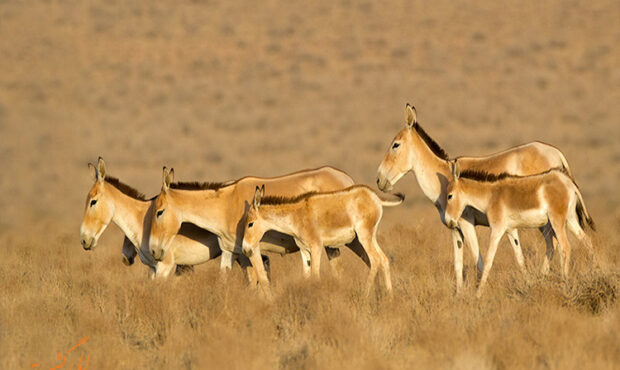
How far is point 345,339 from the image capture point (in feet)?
29.0

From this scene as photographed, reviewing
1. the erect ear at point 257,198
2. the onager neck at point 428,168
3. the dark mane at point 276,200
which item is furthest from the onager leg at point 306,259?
the onager neck at point 428,168

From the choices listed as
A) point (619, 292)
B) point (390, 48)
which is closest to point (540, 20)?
point (390, 48)

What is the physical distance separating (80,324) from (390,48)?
103ft

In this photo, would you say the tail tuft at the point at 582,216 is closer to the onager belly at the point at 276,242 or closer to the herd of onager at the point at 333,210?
the herd of onager at the point at 333,210

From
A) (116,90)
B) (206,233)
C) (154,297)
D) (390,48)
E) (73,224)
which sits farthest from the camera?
(390,48)

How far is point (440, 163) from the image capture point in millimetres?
13000

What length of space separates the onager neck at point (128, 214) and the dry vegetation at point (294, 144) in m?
0.78

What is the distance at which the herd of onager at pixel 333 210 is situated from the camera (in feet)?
37.1

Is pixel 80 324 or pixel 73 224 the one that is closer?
pixel 80 324

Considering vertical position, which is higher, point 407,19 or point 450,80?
point 407,19

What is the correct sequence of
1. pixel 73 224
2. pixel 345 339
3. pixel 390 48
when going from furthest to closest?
pixel 390 48 < pixel 73 224 < pixel 345 339

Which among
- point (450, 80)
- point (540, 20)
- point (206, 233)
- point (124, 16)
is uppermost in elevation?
point (124, 16)

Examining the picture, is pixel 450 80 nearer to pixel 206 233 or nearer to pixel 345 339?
pixel 206 233

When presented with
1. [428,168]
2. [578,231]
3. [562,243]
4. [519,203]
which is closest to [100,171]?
[428,168]
